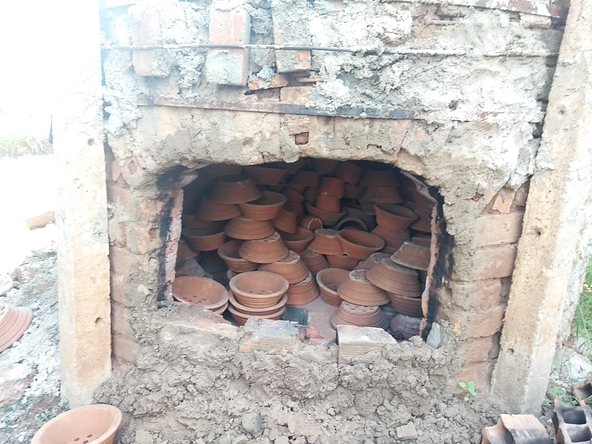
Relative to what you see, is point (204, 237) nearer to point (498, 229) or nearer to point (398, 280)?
point (398, 280)

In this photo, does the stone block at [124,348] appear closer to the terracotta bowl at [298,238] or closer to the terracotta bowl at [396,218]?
the terracotta bowl at [298,238]

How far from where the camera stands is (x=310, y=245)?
5148mm

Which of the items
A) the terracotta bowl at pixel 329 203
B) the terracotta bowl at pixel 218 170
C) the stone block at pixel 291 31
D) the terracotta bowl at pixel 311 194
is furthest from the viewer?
the terracotta bowl at pixel 311 194

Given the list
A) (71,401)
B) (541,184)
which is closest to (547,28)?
(541,184)

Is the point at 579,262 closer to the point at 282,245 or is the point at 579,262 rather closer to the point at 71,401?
the point at 282,245

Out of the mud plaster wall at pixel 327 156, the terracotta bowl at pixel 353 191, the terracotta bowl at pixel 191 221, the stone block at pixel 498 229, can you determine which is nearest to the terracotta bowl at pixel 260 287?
the mud plaster wall at pixel 327 156

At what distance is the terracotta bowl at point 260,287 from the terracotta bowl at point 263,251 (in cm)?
16

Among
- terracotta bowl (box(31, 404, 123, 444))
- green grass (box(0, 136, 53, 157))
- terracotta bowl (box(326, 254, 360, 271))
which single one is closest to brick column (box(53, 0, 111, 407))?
terracotta bowl (box(31, 404, 123, 444))

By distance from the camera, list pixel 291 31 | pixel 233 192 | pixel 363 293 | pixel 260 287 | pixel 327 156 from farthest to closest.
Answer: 1. pixel 233 192
2. pixel 260 287
3. pixel 363 293
4. pixel 327 156
5. pixel 291 31

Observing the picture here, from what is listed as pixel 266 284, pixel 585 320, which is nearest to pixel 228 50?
pixel 266 284

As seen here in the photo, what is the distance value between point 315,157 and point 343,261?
2.00 metres

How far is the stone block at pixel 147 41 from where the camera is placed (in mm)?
2740

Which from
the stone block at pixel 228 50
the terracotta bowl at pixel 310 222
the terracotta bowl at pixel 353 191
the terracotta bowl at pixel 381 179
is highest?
the stone block at pixel 228 50

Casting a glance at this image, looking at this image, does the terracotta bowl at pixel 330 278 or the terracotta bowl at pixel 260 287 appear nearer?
the terracotta bowl at pixel 260 287
